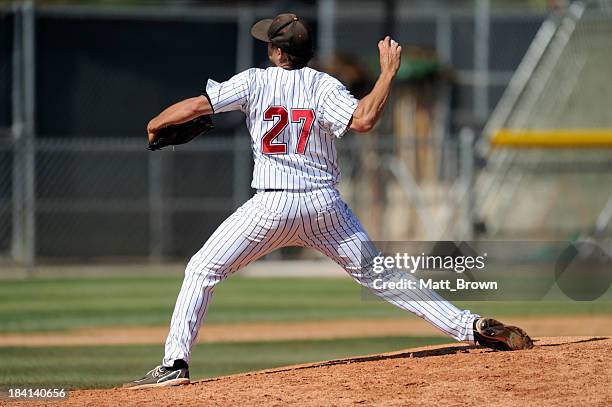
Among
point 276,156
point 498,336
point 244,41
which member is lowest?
point 498,336

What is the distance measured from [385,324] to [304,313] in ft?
4.54

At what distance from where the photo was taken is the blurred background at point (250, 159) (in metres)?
14.6

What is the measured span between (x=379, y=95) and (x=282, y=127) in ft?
2.06

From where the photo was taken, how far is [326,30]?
21.9 meters

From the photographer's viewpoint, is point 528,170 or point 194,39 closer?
point 528,170

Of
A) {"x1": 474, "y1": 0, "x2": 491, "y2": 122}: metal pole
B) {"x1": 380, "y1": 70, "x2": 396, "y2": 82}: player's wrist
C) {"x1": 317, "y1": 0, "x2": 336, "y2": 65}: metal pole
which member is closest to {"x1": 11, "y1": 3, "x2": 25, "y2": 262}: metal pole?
{"x1": 317, "y1": 0, "x2": 336, "y2": 65}: metal pole

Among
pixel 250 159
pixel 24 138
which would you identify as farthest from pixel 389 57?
pixel 250 159

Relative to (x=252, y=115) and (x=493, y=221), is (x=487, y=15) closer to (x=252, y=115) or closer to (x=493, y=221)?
(x=493, y=221)

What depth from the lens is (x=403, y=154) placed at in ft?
75.0

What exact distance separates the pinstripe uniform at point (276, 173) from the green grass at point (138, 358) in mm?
1721

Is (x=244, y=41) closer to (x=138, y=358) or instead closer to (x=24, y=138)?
(x=24, y=138)

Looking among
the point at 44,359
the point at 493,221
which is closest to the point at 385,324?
the point at 44,359

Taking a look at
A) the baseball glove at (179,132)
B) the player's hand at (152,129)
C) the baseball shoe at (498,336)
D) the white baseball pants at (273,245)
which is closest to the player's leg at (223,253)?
the white baseball pants at (273,245)

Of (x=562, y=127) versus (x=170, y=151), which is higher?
(x=562, y=127)
